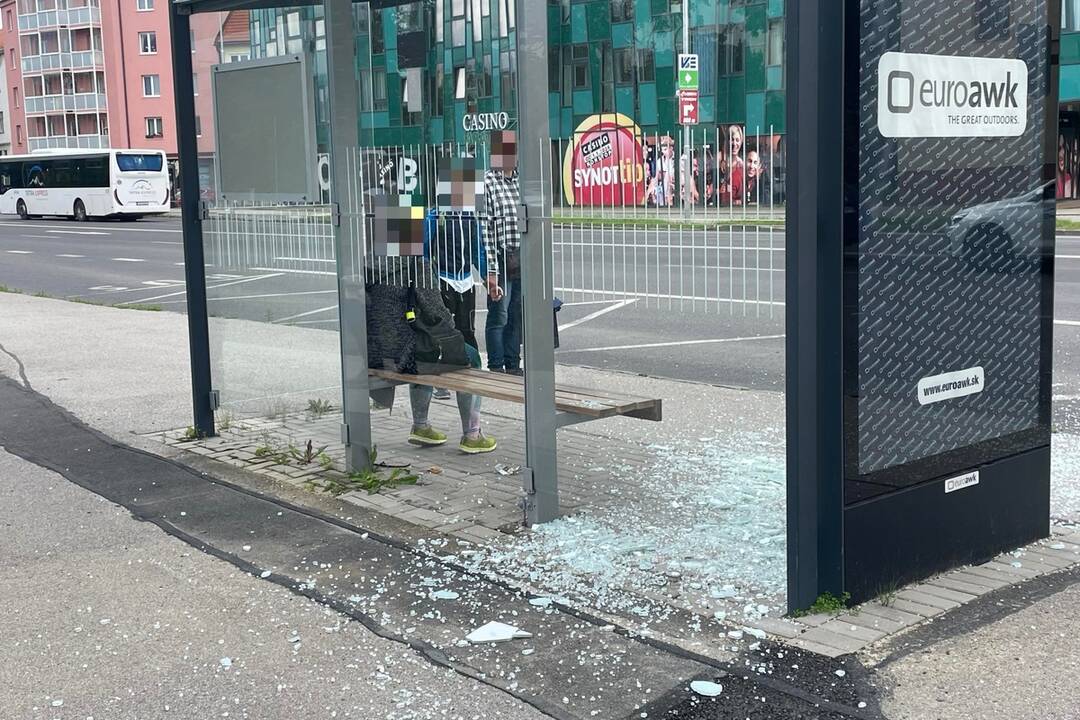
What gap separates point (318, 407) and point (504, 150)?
204 centimetres

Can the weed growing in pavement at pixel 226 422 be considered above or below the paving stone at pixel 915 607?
above

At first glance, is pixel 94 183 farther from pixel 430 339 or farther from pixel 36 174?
pixel 430 339

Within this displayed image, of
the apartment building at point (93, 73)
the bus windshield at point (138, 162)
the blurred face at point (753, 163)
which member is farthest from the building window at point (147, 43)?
the blurred face at point (753, 163)

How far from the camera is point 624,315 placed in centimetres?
1318

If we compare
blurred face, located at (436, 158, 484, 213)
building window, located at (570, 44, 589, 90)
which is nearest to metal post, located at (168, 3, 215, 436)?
blurred face, located at (436, 158, 484, 213)

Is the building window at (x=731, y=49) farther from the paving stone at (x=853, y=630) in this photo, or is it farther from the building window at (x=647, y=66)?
the paving stone at (x=853, y=630)

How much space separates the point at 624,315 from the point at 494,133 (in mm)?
7511

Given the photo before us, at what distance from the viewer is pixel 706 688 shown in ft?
11.8

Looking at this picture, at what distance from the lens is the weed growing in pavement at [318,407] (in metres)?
6.82

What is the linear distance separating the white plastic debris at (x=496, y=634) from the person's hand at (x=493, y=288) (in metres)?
2.31

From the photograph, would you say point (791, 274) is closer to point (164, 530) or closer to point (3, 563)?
point (164, 530)

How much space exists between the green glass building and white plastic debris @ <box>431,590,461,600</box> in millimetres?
1968

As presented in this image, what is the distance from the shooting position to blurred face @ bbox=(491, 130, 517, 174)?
5742mm

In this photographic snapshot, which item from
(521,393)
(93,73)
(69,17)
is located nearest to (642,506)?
(521,393)
